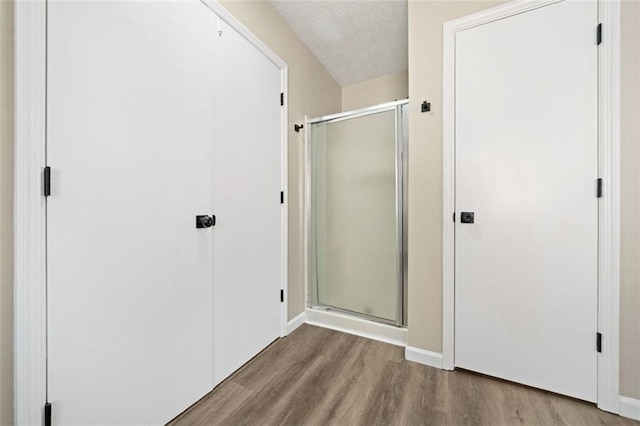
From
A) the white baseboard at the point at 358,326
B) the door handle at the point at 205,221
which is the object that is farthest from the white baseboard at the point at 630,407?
A: the door handle at the point at 205,221

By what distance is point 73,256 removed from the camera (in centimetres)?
90

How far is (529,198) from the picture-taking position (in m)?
1.45

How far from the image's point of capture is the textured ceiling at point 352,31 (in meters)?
1.91

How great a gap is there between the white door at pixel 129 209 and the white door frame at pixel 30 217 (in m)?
0.02

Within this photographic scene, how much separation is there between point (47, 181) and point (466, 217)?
1990 mm

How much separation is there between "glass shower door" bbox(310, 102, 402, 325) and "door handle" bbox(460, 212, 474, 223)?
487 mm

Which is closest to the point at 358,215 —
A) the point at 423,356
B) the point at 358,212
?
the point at 358,212

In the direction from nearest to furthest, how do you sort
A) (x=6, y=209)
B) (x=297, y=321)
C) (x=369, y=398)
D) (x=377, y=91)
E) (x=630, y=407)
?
(x=6, y=209) → (x=630, y=407) → (x=369, y=398) → (x=297, y=321) → (x=377, y=91)

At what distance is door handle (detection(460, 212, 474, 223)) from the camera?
62.2 inches

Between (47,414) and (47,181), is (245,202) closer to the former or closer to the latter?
(47,181)

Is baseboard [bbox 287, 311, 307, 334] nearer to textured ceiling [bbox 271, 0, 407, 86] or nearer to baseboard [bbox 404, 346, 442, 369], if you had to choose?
baseboard [bbox 404, 346, 442, 369]

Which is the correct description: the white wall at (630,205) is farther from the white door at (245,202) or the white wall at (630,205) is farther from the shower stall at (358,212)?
the white door at (245,202)

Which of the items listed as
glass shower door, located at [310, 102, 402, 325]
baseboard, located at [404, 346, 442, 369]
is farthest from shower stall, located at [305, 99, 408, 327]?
baseboard, located at [404, 346, 442, 369]

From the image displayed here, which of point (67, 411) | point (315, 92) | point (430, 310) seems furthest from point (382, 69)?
point (67, 411)
